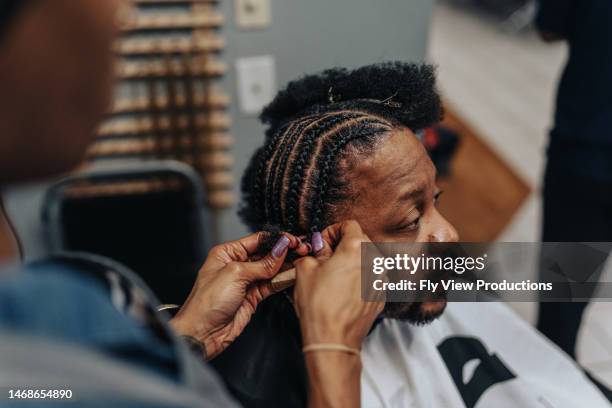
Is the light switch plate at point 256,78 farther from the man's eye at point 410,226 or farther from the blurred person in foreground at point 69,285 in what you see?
the blurred person in foreground at point 69,285

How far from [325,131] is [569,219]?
0.95 metres

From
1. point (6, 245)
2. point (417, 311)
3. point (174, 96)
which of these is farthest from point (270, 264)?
point (174, 96)

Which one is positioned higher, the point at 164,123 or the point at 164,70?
the point at 164,70

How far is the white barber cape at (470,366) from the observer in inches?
40.4

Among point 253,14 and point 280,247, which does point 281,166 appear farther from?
point 253,14

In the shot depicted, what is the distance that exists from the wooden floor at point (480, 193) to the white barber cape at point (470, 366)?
1131mm

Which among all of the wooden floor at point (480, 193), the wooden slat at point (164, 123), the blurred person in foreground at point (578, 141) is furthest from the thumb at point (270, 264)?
the wooden floor at point (480, 193)

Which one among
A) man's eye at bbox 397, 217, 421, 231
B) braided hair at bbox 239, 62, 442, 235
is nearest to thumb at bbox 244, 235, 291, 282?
braided hair at bbox 239, 62, 442, 235

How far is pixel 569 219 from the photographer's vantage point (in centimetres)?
155

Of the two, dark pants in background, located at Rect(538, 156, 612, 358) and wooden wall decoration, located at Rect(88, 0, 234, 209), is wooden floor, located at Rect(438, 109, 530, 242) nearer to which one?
dark pants in background, located at Rect(538, 156, 612, 358)

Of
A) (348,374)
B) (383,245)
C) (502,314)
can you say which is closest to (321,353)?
(348,374)

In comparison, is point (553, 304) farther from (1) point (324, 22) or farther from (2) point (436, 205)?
(1) point (324, 22)

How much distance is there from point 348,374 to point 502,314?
626 millimetres

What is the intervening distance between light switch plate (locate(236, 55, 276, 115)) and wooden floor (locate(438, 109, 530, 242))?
2.78 feet
